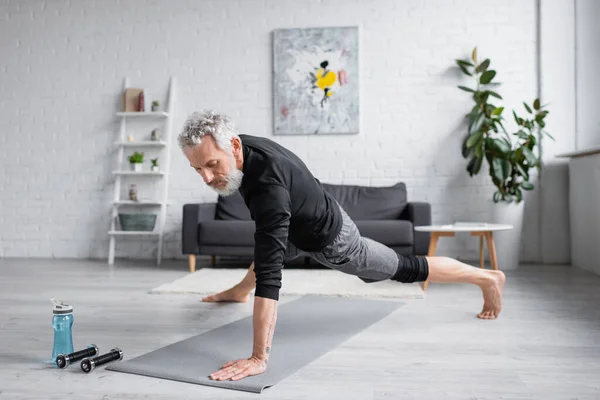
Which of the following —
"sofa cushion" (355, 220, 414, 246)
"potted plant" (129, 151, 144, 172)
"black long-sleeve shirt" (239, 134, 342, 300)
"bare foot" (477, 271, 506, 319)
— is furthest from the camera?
"potted plant" (129, 151, 144, 172)

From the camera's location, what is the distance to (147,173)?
5.74m

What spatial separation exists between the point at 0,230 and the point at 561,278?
16.8 ft

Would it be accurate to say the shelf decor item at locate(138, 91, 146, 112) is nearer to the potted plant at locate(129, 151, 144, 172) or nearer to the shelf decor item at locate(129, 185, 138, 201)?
the potted plant at locate(129, 151, 144, 172)

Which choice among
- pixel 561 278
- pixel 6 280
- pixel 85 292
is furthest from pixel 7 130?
pixel 561 278

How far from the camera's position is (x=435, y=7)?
18.6ft

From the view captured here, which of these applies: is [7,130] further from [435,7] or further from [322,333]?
[322,333]

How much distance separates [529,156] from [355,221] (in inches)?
59.2

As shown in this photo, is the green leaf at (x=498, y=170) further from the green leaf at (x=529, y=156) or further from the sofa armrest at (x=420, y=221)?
the sofa armrest at (x=420, y=221)

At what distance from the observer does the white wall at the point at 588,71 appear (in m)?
5.24

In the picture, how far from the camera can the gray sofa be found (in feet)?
16.0

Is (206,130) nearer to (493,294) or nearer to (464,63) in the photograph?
(493,294)

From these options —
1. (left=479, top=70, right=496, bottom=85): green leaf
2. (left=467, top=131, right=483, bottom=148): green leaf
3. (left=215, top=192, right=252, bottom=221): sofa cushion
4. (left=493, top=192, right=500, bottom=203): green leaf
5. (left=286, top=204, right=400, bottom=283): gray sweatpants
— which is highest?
(left=479, top=70, right=496, bottom=85): green leaf

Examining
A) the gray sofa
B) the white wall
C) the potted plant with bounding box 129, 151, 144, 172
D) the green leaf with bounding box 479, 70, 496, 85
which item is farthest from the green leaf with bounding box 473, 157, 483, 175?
the potted plant with bounding box 129, 151, 144, 172

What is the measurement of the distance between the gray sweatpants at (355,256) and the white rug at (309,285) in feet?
3.58
